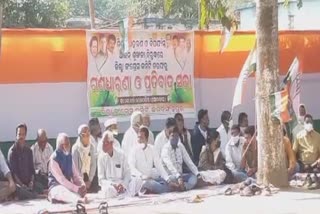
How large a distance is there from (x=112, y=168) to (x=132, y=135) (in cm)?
90

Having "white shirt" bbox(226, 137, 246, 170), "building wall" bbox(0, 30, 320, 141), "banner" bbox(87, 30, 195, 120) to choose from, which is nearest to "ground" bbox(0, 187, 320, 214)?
"white shirt" bbox(226, 137, 246, 170)

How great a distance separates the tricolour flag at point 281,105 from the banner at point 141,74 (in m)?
1.94

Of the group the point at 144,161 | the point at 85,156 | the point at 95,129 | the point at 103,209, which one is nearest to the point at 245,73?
the point at 144,161

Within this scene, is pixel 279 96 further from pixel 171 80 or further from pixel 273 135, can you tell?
pixel 171 80

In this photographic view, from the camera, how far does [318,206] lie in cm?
A: 872

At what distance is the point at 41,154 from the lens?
9.84 meters

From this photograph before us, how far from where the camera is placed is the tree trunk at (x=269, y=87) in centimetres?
984

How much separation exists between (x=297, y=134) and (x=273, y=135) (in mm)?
1532

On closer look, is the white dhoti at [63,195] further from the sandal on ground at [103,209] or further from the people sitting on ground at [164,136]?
the people sitting on ground at [164,136]

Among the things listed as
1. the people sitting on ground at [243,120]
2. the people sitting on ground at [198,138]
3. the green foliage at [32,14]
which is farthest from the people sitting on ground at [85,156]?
the green foliage at [32,14]

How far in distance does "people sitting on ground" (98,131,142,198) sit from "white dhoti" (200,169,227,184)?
47.4 inches

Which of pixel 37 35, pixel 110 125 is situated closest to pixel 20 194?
pixel 110 125

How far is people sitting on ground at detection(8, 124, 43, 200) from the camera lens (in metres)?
9.47

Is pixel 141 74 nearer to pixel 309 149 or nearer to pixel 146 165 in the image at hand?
pixel 146 165
